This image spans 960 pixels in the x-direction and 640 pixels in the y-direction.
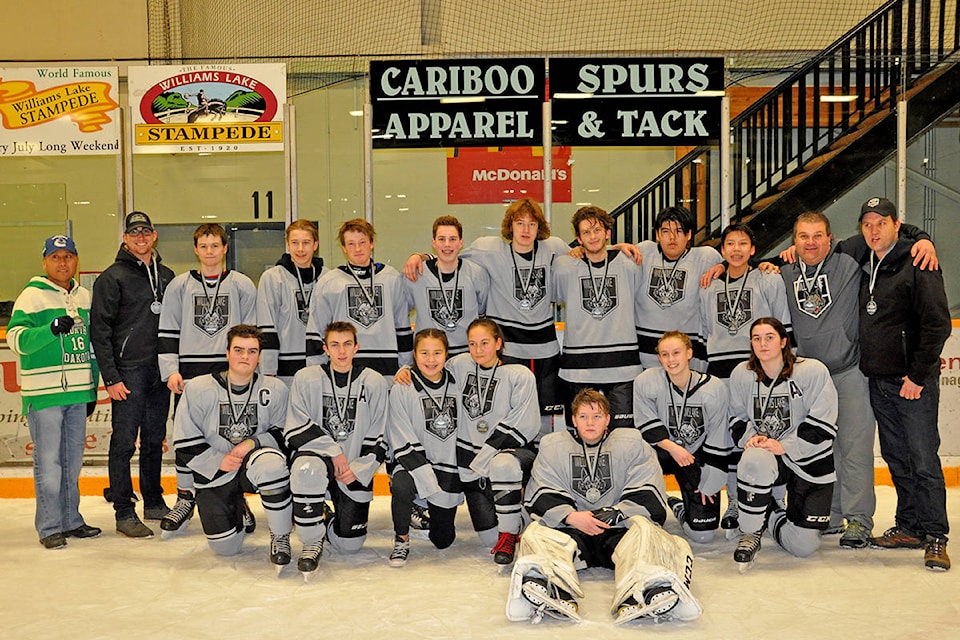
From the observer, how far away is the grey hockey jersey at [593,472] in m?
3.54

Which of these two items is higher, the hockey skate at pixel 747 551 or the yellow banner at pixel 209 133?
the yellow banner at pixel 209 133

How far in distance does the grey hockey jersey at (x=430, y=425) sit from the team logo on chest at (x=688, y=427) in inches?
36.3

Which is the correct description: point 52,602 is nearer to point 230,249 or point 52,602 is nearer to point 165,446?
point 165,446

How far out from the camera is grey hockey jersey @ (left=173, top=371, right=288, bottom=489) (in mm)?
3838

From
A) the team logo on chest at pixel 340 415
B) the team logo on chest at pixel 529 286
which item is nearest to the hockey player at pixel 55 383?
the team logo on chest at pixel 340 415

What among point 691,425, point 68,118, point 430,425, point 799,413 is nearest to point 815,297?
point 799,413

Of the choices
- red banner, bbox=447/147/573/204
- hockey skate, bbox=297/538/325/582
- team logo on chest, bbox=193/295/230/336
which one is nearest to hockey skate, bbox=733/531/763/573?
hockey skate, bbox=297/538/325/582

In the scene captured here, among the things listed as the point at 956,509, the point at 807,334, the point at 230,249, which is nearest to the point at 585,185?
the point at 807,334

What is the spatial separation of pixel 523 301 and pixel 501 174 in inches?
47.0

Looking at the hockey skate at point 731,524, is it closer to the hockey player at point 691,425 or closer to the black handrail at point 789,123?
the hockey player at point 691,425

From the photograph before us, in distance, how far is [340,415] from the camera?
12.6ft

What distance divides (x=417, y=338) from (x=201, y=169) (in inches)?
84.1

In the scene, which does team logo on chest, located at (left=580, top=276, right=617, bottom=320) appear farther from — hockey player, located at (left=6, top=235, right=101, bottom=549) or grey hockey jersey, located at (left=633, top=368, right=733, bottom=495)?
hockey player, located at (left=6, top=235, right=101, bottom=549)

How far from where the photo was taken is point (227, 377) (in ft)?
12.8
